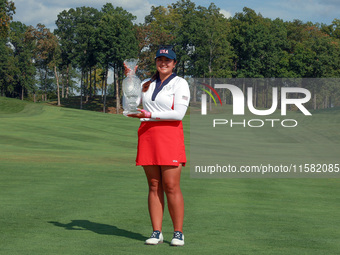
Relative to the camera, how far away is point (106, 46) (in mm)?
96188

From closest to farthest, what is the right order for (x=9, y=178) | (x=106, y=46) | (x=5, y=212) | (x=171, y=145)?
(x=171, y=145) < (x=5, y=212) < (x=9, y=178) < (x=106, y=46)

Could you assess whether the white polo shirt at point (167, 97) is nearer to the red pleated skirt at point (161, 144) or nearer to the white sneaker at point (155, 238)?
the red pleated skirt at point (161, 144)

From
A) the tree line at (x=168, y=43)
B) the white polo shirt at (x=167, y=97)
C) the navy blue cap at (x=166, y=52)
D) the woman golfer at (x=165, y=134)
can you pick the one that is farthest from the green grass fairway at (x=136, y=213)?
the tree line at (x=168, y=43)

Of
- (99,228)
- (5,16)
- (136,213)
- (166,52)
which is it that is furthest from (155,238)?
(5,16)

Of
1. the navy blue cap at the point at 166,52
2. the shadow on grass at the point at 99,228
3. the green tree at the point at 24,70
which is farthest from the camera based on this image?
the green tree at the point at 24,70

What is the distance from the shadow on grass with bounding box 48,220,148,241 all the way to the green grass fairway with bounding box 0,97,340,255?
0.01 m

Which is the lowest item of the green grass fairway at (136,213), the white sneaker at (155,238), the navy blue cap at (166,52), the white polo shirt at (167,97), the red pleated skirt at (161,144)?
the green grass fairway at (136,213)

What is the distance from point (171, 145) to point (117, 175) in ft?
34.6

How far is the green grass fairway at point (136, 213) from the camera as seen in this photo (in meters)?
7.37

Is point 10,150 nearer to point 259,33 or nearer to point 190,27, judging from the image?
point 190,27

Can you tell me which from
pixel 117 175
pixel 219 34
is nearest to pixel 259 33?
pixel 219 34

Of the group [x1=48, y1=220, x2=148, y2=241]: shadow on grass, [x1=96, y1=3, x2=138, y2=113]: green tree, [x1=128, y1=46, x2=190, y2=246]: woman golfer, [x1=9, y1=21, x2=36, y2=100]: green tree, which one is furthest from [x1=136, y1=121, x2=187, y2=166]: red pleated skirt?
[x1=9, y1=21, x2=36, y2=100]: green tree

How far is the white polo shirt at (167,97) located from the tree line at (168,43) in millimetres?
81013

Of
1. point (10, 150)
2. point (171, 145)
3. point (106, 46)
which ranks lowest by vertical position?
point (10, 150)
